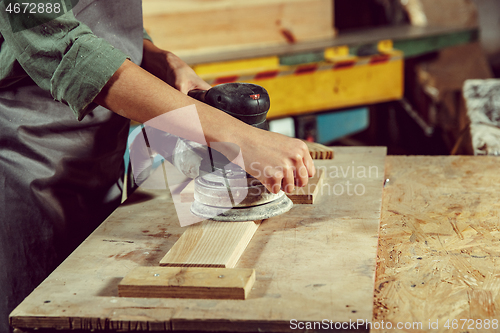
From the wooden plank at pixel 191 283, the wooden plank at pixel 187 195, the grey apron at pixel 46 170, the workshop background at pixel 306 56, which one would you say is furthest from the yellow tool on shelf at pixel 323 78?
the wooden plank at pixel 191 283

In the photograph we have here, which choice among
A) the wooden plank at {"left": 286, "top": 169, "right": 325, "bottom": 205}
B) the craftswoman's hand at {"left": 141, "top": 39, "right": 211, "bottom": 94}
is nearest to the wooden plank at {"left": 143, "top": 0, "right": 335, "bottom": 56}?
the craftswoman's hand at {"left": 141, "top": 39, "right": 211, "bottom": 94}

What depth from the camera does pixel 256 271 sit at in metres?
0.94

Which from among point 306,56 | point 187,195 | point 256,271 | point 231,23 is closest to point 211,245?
point 256,271

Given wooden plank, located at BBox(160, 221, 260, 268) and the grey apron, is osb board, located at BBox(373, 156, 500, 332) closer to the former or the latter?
wooden plank, located at BBox(160, 221, 260, 268)

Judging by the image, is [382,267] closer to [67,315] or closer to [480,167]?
[67,315]

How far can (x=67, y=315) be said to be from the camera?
0.82 metres

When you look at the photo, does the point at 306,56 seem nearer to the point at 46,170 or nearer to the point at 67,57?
the point at 46,170

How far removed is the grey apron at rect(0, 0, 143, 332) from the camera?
126 centimetres

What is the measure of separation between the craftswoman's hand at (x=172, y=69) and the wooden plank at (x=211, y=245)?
47 centimetres

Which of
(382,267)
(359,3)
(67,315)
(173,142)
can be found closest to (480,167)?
(382,267)

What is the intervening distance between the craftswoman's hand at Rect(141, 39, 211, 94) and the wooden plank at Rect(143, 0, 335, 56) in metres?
1.34

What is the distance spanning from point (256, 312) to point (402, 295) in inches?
11.0

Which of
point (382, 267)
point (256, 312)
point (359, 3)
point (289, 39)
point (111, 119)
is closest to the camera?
point (256, 312)

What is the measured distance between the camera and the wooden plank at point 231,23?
288 cm
